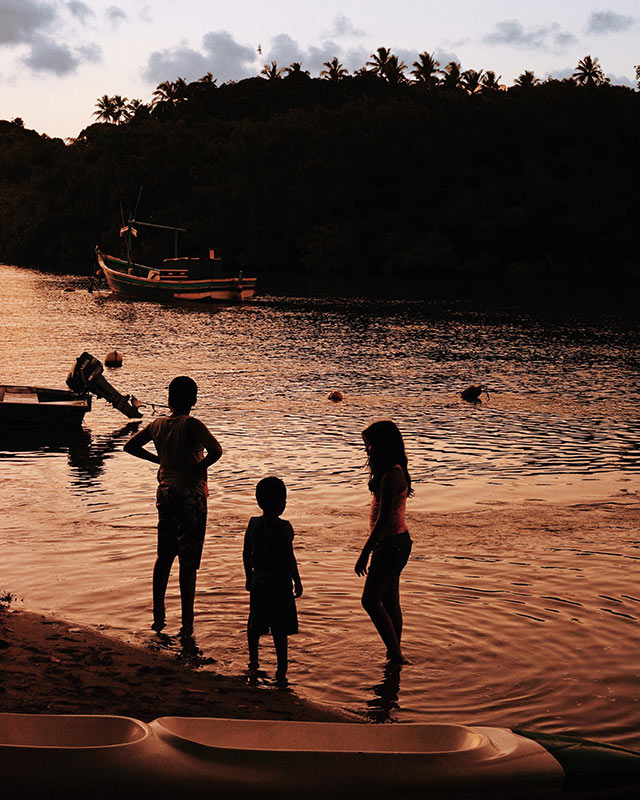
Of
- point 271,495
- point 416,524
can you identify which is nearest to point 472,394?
point 416,524

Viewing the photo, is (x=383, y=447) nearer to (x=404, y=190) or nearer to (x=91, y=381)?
(x=91, y=381)

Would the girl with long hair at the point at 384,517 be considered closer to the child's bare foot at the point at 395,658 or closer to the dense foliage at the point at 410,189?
the child's bare foot at the point at 395,658

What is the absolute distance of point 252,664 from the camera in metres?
6.99

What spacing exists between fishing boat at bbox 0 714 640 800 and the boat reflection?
12.0 m

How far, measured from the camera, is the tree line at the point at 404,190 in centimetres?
7912

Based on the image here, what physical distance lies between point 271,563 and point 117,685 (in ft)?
3.87

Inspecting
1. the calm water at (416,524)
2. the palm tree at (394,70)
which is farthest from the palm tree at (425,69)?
the calm water at (416,524)

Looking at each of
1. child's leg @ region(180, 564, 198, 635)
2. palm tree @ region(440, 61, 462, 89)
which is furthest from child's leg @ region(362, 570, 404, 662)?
palm tree @ region(440, 61, 462, 89)

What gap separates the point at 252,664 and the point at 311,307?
153 feet

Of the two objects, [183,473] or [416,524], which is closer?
[183,473]

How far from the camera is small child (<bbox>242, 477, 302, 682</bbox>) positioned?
661 centimetres

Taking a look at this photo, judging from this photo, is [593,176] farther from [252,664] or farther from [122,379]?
[252,664]

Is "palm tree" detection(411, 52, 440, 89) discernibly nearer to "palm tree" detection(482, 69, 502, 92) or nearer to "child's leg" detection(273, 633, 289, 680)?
"palm tree" detection(482, 69, 502, 92)

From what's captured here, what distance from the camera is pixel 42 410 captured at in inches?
712
